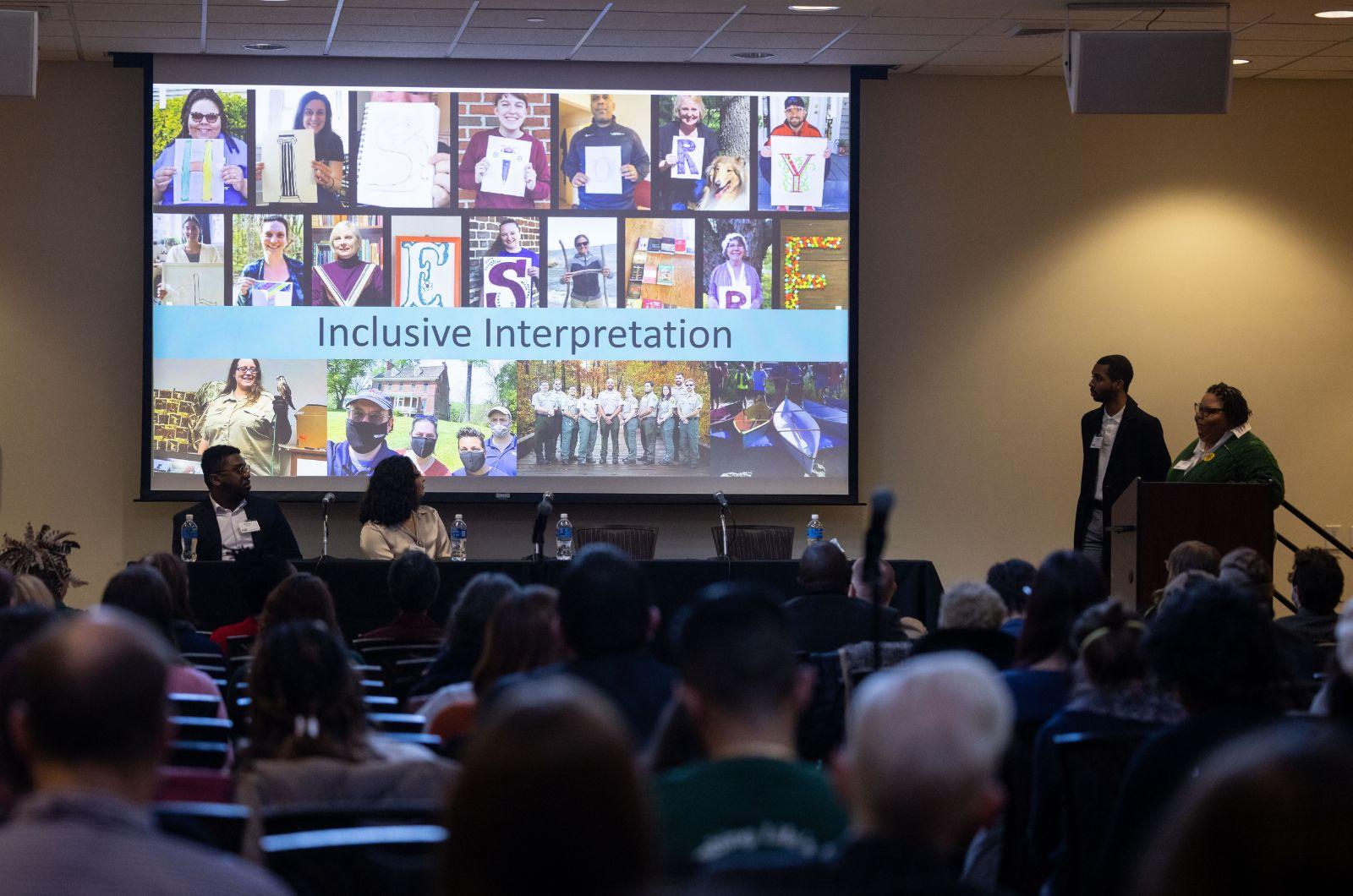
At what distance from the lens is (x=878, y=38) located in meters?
7.93

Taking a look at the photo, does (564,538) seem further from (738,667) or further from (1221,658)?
(738,667)

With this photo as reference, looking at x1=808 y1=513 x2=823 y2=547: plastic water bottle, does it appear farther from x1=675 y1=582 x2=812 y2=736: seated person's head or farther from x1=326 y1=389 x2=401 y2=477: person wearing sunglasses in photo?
x1=675 y1=582 x2=812 y2=736: seated person's head

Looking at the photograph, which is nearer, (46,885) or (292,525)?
(46,885)

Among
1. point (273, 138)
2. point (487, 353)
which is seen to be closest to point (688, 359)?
point (487, 353)

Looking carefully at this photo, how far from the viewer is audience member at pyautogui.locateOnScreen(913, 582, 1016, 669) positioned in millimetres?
3779

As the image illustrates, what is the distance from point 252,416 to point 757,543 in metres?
2.88

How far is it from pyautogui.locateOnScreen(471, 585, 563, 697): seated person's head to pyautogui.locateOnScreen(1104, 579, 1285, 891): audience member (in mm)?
1282

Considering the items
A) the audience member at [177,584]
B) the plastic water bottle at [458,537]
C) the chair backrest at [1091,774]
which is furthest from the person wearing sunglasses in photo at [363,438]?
the chair backrest at [1091,774]

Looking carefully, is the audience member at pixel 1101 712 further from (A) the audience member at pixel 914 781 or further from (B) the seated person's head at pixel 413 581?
(B) the seated person's head at pixel 413 581

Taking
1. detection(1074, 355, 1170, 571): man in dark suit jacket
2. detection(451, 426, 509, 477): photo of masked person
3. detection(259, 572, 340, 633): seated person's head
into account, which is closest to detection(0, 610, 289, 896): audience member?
detection(259, 572, 340, 633): seated person's head

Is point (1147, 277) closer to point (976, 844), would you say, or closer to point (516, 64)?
point (516, 64)

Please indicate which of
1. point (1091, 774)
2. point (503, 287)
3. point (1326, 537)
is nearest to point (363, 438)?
point (503, 287)

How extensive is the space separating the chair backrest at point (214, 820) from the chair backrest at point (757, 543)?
19.1ft

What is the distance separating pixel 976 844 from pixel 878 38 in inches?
219
